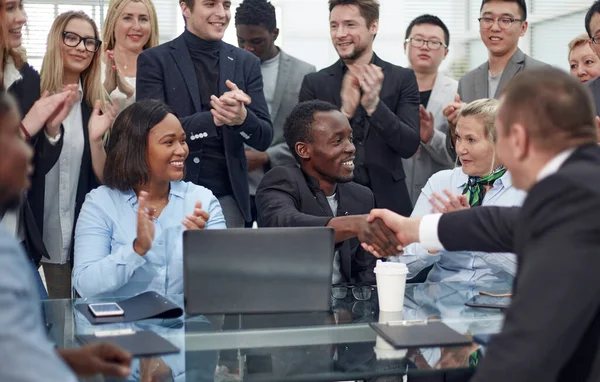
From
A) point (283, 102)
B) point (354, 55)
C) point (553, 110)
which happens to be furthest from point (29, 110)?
point (553, 110)

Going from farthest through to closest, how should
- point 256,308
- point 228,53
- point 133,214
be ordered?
point 228,53, point 133,214, point 256,308

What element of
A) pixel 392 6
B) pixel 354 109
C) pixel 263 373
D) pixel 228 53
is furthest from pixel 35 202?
pixel 392 6

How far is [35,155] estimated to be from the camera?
11.6 ft

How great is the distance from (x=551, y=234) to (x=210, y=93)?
2.57 m

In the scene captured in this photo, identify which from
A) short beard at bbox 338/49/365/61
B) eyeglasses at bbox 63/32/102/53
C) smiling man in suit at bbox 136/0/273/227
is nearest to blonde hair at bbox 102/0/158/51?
smiling man in suit at bbox 136/0/273/227

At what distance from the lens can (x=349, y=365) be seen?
6.63 ft

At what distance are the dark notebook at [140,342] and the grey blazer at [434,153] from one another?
8.88 ft

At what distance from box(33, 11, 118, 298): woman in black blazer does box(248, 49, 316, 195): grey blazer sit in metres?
0.94

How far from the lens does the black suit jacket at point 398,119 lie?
164 inches

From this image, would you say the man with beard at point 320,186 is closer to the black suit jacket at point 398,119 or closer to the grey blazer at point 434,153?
the black suit jacket at point 398,119

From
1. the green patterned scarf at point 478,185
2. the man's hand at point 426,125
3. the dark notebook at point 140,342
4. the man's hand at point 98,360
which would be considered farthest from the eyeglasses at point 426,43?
the man's hand at point 98,360

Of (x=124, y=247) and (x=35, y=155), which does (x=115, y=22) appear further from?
(x=124, y=247)

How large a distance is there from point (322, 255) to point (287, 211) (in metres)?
0.75

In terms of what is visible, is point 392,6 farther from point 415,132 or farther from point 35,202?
point 35,202
